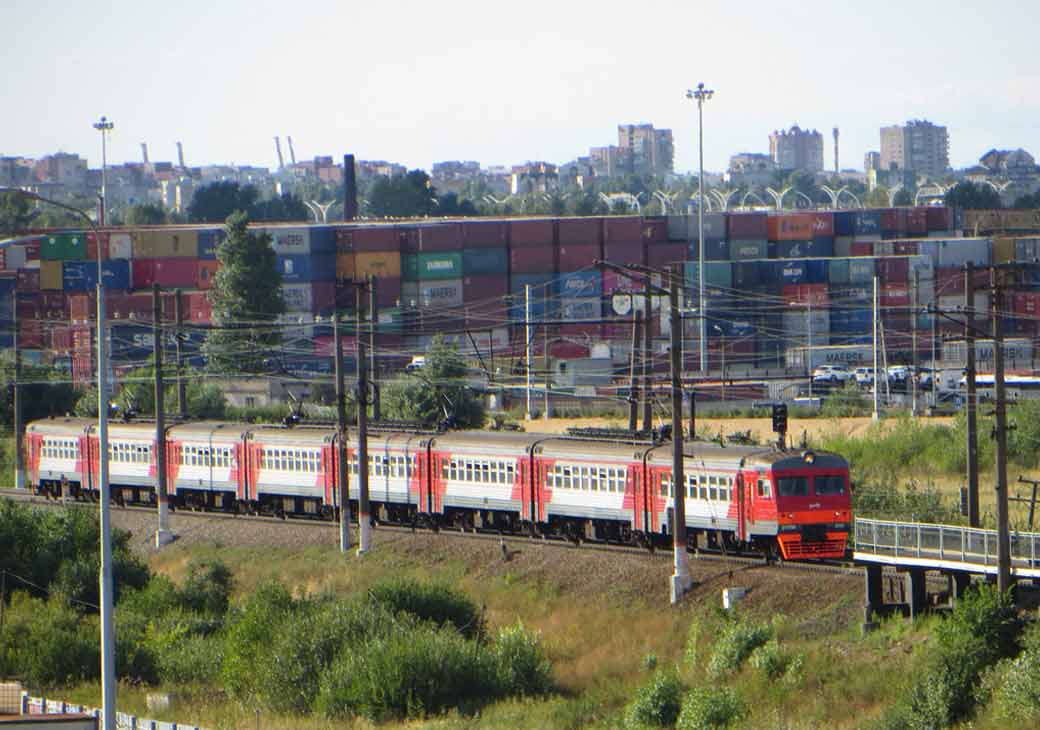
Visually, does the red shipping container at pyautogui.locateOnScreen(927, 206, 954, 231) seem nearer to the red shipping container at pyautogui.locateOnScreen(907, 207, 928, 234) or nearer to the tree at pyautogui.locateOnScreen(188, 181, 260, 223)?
the red shipping container at pyautogui.locateOnScreen(907, 207, 928, 234)

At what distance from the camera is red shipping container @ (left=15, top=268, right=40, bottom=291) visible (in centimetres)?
11606

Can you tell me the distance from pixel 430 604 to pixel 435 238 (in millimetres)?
80991

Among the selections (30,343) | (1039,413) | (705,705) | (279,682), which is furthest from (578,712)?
(30,343)

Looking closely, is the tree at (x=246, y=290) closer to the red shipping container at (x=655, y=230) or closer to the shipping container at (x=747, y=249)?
the red shipping container at (x=655, y=230)

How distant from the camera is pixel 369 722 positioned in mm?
30516

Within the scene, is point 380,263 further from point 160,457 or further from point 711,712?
point 711,712

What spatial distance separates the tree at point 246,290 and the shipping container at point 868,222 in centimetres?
5157

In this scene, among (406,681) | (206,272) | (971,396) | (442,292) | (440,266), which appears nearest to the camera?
(406,681)

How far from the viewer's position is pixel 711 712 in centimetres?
2727

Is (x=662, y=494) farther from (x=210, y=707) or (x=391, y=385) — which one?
(x=391, y=385)

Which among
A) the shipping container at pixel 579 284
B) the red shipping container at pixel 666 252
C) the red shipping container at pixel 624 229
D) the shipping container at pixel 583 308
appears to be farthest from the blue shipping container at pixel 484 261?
the red shipping container at pixel 666 252

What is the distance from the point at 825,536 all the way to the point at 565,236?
83668 mm

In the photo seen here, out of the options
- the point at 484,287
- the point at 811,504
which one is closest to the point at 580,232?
the point at 484,287

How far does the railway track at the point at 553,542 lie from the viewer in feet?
117
